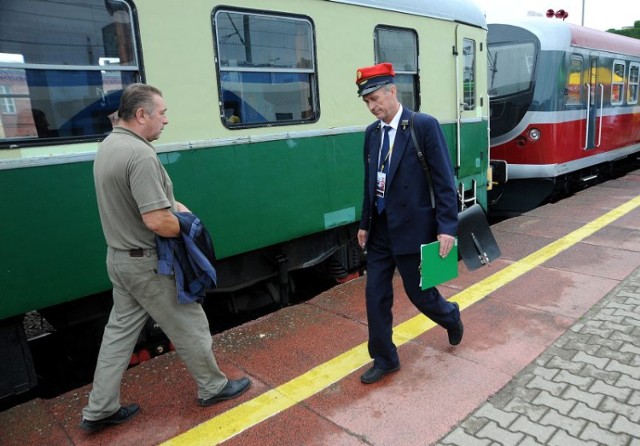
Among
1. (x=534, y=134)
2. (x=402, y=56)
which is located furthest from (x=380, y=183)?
(x=534, y=134)

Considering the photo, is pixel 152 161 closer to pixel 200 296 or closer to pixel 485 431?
pixel 200 296

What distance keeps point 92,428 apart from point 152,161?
1467mm

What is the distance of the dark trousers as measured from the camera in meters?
3.05

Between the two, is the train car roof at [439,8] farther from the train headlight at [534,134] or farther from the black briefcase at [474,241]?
the train headlight at [534,134]

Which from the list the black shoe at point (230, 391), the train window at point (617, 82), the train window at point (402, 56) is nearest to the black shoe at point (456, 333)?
the black shoe at point (230, 391)

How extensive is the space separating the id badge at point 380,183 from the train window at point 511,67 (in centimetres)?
630

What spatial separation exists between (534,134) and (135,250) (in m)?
7.32

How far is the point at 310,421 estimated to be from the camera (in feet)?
9.19

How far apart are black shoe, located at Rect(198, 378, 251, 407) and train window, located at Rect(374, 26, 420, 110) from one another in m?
3.20

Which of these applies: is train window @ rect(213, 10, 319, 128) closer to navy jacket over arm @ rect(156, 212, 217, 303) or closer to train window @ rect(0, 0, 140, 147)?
train window @ rect(0, 0, 140, 147)

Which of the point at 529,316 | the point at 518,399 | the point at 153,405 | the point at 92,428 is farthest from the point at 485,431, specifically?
the point at 92,428

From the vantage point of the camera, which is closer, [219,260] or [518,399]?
[518,399]

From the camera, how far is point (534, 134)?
832cm

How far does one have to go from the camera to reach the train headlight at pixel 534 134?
27.2 feet
